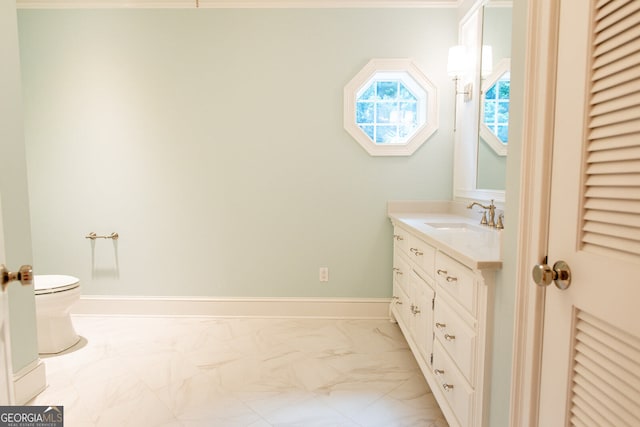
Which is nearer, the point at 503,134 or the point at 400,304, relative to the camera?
the point at 503,134

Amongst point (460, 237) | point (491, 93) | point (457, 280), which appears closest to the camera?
point (457, 280)

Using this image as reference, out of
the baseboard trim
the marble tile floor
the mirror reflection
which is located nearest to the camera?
the marble tile floor

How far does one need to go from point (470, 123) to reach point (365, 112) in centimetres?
88

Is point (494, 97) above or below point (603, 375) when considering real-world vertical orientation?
above

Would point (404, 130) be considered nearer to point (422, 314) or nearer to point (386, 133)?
point (386, 133)

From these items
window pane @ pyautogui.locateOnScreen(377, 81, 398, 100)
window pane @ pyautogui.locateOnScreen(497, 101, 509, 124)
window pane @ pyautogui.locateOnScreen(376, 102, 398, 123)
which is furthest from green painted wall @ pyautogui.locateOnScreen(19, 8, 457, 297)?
window pane @ pyautogui.locateOnScreen(497, 101, 509, 124)

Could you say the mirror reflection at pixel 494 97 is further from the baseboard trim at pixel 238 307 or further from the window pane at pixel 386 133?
the baseboard trim at pixel 238 307

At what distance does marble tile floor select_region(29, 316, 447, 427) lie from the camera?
1.81m

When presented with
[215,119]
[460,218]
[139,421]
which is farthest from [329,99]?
[139,421]

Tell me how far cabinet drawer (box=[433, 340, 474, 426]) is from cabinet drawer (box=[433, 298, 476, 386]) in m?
0.04

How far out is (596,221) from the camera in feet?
2.50

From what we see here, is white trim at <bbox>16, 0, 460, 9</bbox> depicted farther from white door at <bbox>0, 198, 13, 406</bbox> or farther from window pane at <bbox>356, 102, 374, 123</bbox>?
white door at <bbox>0, 198, 13, 406</bbox>

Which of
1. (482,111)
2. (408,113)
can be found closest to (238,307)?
(408,113)

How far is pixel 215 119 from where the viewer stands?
117 inches
